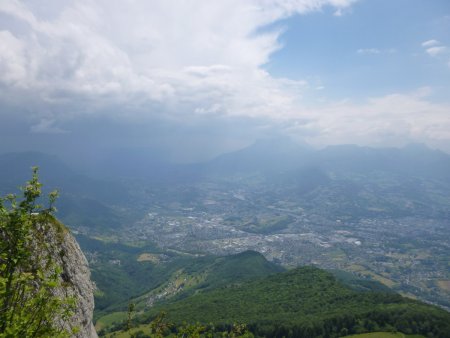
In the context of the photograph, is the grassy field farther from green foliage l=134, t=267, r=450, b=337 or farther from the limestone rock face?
the limestone rock face

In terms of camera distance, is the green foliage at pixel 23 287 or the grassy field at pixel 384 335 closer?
the green foliage at pixel 23 287

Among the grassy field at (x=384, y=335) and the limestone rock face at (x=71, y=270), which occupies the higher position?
the limestone rock face at (x=71, y=270)

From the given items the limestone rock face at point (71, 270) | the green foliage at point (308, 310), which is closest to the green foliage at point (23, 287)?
the limestone rock face at point (71, 270)

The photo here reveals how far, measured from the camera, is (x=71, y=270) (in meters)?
21.1

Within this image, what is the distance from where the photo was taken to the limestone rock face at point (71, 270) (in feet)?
63.7

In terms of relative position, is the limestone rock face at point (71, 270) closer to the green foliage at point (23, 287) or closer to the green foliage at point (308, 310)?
the green foliage at point (23, 287)

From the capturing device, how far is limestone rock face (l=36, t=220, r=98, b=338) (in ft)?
63.7

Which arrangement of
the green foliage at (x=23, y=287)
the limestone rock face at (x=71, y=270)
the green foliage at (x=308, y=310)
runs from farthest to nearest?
the green foliage at (x=308, y=310), the limestone rock face at (x=71, y=270), the green foliage at (x=23, y=287)

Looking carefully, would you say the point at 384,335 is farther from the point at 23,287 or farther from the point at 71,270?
the point at 23,287

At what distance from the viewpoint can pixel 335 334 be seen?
2854 inches

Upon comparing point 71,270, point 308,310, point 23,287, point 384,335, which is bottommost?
point 308,310

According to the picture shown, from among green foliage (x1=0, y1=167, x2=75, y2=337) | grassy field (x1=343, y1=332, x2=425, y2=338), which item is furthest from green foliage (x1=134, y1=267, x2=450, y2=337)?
green foliage (x1=0, y1=167, x2=75, y2=337)

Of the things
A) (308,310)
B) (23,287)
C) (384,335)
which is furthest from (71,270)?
(308,310)

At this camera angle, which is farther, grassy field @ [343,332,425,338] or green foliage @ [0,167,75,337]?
grassy field @ [343,332,425,338]
